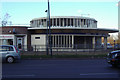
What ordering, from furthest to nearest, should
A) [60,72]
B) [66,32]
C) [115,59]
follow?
1. [66,32]
2. [115,59]
3. [60,72]

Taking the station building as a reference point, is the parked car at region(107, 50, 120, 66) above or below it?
below

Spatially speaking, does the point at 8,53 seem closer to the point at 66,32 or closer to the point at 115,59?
the point at 115,59

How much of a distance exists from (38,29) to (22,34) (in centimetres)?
301

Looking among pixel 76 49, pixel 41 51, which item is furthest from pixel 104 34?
pixel 41 51

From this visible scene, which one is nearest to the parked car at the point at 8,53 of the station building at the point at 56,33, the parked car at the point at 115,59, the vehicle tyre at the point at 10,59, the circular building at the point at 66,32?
the vehicle tyre at the point at 10,59

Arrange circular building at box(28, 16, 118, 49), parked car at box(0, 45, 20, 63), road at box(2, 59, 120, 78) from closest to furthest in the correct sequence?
road at box(2, 59, 120, 78), parked car at box(0, 45, 20, 63), circular building at box(28, 16, 118, 49)

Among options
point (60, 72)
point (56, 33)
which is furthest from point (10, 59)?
point (56, 33)

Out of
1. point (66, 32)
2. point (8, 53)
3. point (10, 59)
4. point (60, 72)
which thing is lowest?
point (60, 72)

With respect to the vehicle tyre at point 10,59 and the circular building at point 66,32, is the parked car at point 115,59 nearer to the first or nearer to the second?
the vehicle tyre at point 10,59

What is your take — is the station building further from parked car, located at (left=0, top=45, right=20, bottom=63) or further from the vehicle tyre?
the vehicle tyre

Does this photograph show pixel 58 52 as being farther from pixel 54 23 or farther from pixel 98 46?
pixel 54 23

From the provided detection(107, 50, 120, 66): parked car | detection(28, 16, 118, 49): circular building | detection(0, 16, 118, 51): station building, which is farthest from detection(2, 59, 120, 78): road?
detection(28, 16, 118, 49): circular building

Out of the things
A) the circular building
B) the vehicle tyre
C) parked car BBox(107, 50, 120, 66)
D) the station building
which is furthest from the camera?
the circular building

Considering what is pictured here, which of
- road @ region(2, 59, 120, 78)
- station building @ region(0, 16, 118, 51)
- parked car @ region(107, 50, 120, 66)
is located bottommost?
road @ region(2, 59, 120, 78)
